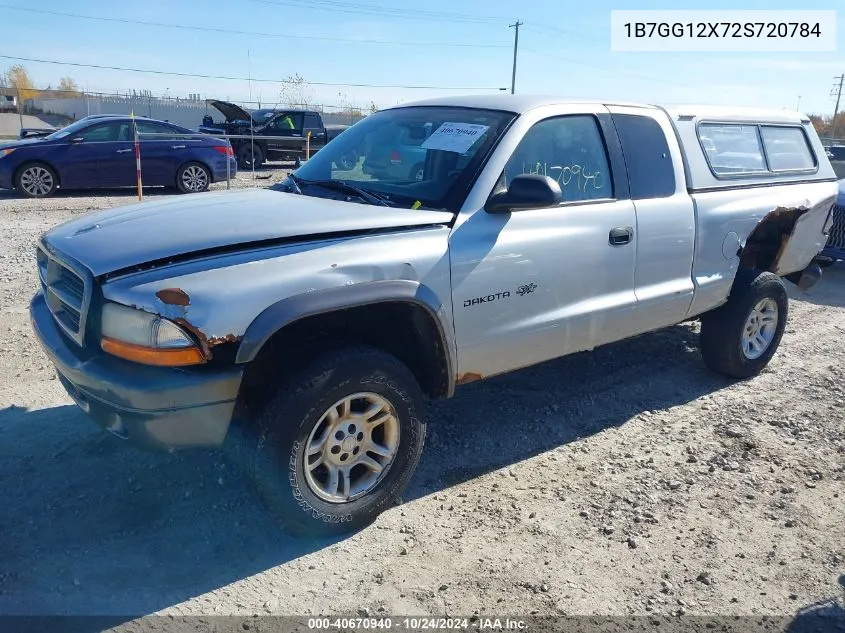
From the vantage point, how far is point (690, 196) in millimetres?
4574

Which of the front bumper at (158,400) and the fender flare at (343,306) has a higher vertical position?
the fender flare at (343,306)

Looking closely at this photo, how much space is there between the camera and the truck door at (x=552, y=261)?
11.3 feet

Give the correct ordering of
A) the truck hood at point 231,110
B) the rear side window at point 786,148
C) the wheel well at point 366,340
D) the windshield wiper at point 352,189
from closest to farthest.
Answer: the wheel well at point 366,340
the windshield wiper at point 352,189
the rear side window at point 786,148
the truck hood at point 231,110

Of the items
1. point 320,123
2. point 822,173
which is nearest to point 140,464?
point 822,173

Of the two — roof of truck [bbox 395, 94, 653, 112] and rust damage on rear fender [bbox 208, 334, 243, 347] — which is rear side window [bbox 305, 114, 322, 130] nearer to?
roof of truck [bbox 395, 94, 653, 112]

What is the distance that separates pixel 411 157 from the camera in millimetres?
3893

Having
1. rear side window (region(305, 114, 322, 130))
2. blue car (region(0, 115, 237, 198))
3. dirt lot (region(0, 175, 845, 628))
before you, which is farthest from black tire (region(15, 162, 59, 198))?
rear side window (region(305, 114, 322, 130))

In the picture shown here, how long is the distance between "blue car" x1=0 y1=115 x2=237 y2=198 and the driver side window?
35.8 ft

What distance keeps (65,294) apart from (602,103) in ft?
10.3

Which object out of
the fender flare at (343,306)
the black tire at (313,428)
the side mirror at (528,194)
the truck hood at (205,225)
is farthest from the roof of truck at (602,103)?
the black tire at (313,428)

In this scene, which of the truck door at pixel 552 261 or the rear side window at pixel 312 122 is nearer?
the truck door at pixel 552 261

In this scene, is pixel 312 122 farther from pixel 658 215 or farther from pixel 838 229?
pixel 658 215

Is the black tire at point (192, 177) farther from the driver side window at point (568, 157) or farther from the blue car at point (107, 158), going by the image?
the driver side window at point (568, 157)

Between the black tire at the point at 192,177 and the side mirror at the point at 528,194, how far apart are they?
1122cm
